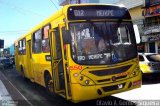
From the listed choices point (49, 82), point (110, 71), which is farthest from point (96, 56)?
point (49, 82)

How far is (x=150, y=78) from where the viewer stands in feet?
53.3

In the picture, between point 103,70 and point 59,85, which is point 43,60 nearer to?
point 59,85

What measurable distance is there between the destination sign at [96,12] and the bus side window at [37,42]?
3.66 m

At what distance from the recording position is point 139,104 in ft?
32.2

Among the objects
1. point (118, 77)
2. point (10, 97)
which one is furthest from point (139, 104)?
point (10, 97)

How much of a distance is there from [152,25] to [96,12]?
750 inches

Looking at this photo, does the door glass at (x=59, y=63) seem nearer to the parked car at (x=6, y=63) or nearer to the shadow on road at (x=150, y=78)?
the shadow on road at (x=150, y=78)

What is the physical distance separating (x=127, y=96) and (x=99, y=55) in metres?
3.14

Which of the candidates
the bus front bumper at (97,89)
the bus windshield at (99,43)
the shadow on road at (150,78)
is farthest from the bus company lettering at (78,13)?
the shadow on road at (150,78)

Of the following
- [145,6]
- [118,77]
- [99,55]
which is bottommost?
[118,77]

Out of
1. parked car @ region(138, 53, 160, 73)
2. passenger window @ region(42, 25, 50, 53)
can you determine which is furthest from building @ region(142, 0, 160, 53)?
passenger window @ region(42, 25, 50, 53)

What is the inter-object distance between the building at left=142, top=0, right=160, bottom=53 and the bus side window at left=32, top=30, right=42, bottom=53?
15.1m

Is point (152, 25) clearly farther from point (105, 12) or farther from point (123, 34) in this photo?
point (105, 12)

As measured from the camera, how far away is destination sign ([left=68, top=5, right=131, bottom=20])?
9.22 m
